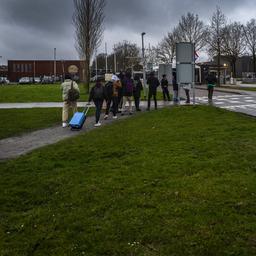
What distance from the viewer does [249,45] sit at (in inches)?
3312

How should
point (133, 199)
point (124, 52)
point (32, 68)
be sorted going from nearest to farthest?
point (133, 199), point (124, 52), point (32, 68)

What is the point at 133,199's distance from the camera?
675 centimetres

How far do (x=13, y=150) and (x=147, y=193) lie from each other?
5.92m

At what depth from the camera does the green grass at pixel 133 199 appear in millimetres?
5241

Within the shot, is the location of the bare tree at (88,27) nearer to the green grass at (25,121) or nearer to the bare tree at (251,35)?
the green grass at (25,121)

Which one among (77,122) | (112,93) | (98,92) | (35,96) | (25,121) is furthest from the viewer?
(35,96)

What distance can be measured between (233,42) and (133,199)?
242 feet

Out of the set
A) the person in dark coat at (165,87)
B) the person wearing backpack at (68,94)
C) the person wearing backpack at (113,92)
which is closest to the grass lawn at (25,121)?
the person wearing backpack at (68,94)

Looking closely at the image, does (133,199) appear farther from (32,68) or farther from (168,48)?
(32,68)

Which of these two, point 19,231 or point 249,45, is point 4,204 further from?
point 249,45

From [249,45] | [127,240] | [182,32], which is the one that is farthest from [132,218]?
[249,45]

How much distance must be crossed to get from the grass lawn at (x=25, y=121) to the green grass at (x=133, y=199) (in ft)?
16.1

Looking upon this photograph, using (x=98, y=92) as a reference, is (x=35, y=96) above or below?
above

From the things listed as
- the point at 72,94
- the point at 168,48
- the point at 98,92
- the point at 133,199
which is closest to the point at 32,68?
the point at 168,48
